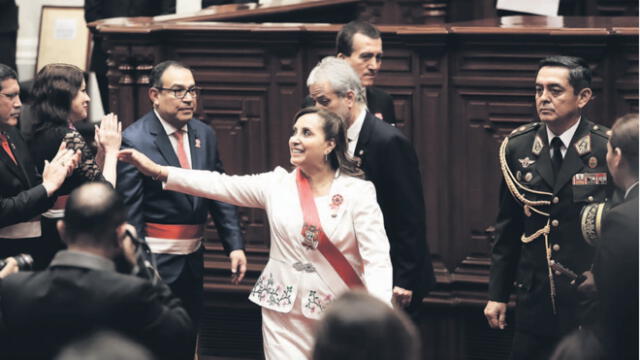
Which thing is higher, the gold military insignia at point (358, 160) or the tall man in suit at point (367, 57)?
the tall man in suit at point (367, 57)

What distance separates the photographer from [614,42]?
19.4 feet

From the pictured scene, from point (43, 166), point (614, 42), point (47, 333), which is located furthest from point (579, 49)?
point (47, 333)

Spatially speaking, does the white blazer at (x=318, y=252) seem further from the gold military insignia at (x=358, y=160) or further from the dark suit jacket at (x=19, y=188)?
the dark suit jacket at (x=19, y=188)

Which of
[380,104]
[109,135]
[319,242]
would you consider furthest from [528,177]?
[109,135]

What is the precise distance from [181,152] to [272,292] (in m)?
1.04

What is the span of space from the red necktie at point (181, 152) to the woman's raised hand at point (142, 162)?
2.07ft

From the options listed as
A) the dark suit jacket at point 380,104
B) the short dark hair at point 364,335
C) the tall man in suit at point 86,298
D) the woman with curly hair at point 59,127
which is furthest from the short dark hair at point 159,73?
the short dark hair at point 364,335

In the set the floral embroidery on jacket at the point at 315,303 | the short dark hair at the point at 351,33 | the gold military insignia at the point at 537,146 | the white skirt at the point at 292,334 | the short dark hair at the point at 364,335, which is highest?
the short dark hair at the point at 351,33

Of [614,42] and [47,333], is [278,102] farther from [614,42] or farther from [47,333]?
[47,333]

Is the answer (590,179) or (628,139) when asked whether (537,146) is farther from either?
(628,139)

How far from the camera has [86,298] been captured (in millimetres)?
3254

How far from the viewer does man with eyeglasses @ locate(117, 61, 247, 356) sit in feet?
17.4

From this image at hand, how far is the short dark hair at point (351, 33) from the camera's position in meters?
5.75

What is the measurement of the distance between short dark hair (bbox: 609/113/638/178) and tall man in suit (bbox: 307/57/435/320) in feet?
3.99
